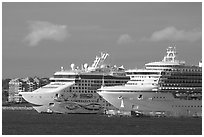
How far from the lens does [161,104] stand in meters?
52.0

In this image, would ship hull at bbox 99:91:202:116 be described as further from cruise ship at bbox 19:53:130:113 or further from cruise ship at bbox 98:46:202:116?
cruise ship at bbox 19:53:130:113

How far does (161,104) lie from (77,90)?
35.9 ft

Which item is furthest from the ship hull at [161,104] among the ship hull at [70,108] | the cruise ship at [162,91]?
the ship hull at [70,108]

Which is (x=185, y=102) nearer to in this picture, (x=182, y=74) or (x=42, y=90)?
(x=182, y=74)

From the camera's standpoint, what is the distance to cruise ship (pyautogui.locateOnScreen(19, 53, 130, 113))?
195 feet

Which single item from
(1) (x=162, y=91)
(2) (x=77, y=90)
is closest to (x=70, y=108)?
(2) (x=77, y=90)

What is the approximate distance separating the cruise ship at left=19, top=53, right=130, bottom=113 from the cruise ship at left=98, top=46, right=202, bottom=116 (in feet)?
15.5

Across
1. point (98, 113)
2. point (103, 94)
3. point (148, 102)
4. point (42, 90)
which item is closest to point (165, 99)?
point (148, 102)

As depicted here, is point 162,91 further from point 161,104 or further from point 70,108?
point 70,108

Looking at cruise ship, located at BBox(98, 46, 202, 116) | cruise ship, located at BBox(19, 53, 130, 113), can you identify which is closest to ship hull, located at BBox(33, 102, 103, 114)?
cruise ship, located at BBox(19, 53, 130, 113)

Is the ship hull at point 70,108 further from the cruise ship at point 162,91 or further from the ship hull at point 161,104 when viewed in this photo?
the ship hull at point 161,104

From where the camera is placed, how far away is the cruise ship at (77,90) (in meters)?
59.5

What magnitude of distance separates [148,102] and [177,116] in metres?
1.98

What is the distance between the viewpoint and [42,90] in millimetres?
61906
